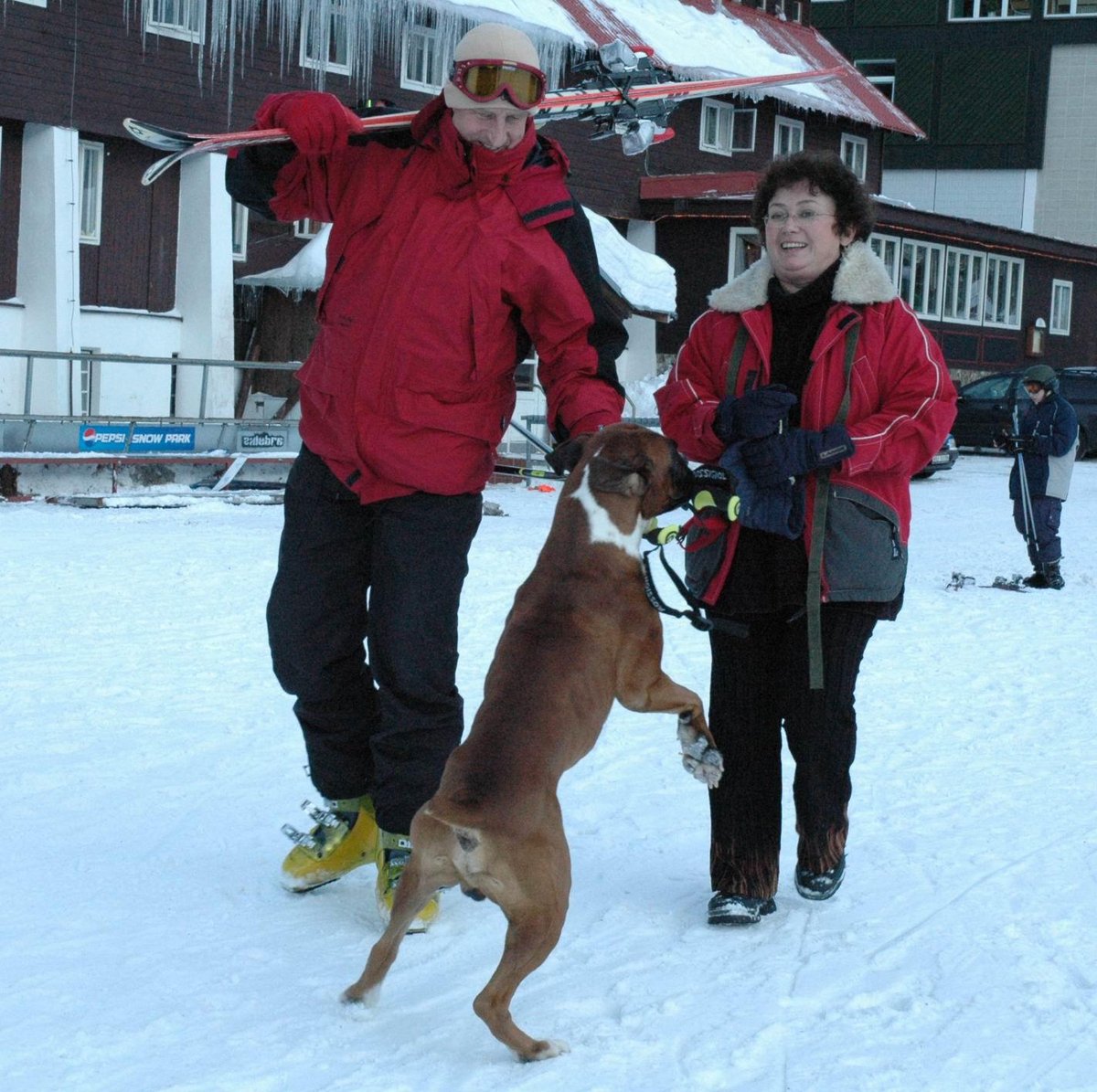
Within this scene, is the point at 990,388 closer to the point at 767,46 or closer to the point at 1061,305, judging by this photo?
the point at 767,46

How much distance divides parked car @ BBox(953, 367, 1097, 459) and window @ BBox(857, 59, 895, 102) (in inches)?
727

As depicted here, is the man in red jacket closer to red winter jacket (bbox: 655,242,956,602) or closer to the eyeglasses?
red winter jacket (bbox: 655,242,956,602)

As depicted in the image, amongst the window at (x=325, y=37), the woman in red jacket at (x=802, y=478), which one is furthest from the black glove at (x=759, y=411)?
the window at (x=325, y=37)

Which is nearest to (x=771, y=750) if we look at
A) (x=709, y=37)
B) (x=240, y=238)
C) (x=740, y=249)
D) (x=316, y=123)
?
(x=316, y=123)

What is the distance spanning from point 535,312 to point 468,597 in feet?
18.9

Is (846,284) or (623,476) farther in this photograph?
(846,284)

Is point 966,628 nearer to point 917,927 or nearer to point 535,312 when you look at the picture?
point 917,927

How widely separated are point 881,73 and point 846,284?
43024 mm

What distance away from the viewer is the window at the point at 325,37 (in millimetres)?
21344

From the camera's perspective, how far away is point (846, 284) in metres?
4.10

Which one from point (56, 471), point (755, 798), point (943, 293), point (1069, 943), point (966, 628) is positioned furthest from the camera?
point (943, 293)

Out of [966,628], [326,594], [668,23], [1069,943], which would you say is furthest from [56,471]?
[668,23]

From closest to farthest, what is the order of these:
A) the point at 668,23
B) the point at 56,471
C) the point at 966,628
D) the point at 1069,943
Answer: the point at 1069,943, the point at 966,628, the point at 56,471, the point at 668,23

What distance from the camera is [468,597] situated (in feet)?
31.5
